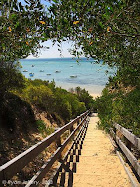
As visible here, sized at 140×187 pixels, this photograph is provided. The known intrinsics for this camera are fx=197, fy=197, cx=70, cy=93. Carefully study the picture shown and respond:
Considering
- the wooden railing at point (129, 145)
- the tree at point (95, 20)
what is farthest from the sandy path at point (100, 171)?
the tree at point (95, 20)

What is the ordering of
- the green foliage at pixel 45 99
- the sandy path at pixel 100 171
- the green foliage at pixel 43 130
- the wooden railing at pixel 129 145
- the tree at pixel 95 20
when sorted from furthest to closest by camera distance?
the green foliage at pixel 45 99
the green foliage at pixel 43 130
the sandy path at pixel 100 171
the wooden railing at pixel 129 145
the tree at pixel 95 20

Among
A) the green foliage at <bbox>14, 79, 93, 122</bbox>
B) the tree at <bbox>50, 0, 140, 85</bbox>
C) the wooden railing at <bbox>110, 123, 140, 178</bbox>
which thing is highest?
the tree at <bbox>50, 0, 140, 85</bbox>

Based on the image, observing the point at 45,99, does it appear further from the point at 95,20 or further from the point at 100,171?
the point at 95,20

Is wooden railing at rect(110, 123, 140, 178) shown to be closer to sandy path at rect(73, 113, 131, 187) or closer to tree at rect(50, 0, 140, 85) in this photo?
sandy path at rect(73, 113, 131, 187)

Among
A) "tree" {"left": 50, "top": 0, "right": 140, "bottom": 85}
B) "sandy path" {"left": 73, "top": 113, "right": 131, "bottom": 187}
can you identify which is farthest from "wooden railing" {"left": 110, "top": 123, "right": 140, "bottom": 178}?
"tree" {"left": 50, "top": 0, "right": 140, "bottom": 85}

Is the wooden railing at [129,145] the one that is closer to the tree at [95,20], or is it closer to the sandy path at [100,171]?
the sandy path at [100,171]

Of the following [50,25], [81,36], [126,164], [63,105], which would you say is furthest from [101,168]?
[63,105]

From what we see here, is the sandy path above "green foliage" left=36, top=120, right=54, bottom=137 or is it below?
below

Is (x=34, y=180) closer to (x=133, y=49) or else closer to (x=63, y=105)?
(x=133, y=49)

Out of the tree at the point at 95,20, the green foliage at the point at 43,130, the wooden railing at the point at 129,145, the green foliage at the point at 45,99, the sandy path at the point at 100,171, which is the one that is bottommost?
the sandy path at the point at 100,171

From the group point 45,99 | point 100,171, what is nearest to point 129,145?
point 100,171

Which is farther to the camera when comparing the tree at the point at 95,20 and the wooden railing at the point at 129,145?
the wooden railing at the point at 129,145

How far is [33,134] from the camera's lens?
334 inches

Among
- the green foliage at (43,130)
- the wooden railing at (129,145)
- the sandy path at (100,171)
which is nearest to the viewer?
the wooden railing at (129,145)
